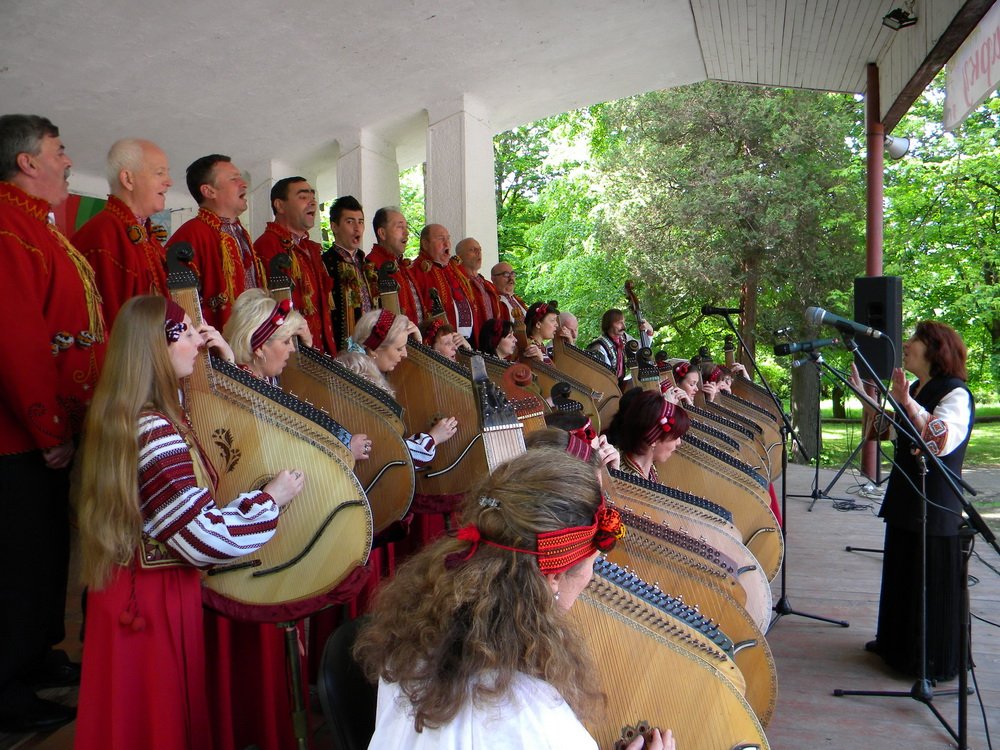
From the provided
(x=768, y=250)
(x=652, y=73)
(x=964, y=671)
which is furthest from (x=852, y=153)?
(x=964, y=671)

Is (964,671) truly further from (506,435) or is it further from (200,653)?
(200,653)

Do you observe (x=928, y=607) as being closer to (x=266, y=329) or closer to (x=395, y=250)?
(x=266, y=329)

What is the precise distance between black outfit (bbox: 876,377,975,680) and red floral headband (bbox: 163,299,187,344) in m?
2.99

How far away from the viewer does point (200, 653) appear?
2.00 m

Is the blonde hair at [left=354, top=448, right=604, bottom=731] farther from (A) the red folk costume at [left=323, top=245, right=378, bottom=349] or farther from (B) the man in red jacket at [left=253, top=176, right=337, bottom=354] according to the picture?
(A) the red folk costume at [left=323, top=245, right=378, bottom=349]

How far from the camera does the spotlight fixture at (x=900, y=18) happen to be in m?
5.95

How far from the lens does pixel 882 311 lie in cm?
739

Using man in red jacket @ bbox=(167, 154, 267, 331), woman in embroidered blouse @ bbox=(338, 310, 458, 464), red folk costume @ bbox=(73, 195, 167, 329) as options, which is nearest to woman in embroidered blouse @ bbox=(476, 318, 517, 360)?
woman in embroidered blouse @ bbox=(338, 310, 458, 464)

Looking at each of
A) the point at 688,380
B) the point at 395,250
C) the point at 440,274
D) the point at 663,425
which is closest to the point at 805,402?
the point at 688,380

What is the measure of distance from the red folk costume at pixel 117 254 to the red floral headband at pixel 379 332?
0.85 metres

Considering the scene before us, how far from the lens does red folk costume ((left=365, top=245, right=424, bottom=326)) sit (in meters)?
4.97

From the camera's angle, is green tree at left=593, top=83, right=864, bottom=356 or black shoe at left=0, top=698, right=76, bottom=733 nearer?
black shoe at left=0, top=698, right=76, bottom=733

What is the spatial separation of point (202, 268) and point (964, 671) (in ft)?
10.6

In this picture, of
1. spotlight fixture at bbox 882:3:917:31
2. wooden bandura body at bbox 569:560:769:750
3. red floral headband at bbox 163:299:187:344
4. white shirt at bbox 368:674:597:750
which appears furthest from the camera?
spotlight fixture at bbox 882:3:917:31
